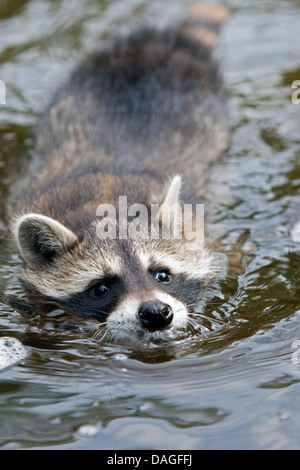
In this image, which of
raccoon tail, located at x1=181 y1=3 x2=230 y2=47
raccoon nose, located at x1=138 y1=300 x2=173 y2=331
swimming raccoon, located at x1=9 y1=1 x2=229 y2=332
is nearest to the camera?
raccoon nose, located at x1=138 y1=300 x2=173 y2=331

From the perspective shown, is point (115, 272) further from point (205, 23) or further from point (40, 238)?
point (205, 23)

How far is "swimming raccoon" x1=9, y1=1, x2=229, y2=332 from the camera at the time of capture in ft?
16.8

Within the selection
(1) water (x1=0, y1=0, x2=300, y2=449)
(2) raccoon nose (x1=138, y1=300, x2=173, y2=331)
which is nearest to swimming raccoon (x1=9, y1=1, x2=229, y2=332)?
(2) raccoon nose (x1=138, y1=300, x2=173, y2=331)

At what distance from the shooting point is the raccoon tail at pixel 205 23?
28.8 feet

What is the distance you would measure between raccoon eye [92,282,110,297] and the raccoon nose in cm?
51

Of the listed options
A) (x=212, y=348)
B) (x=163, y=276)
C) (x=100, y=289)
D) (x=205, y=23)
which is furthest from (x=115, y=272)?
(x=205, y=23)

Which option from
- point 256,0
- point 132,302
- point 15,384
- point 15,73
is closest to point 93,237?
point 132,302

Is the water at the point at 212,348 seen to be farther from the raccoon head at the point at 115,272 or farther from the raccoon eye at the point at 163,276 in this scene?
the raccoon eye at the point at 163,276

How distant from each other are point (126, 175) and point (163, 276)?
1.28 m

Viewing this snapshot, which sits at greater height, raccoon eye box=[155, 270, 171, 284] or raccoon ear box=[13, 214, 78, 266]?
raccoon ear box=[13, 214, 78, 266]

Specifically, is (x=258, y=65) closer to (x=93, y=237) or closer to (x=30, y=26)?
(x=30, y=26)

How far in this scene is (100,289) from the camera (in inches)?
202

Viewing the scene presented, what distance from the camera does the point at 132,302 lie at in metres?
4.80

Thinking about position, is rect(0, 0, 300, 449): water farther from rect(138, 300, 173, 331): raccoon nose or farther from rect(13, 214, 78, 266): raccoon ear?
rect(13, 214, 78, 266): raccoon ear
